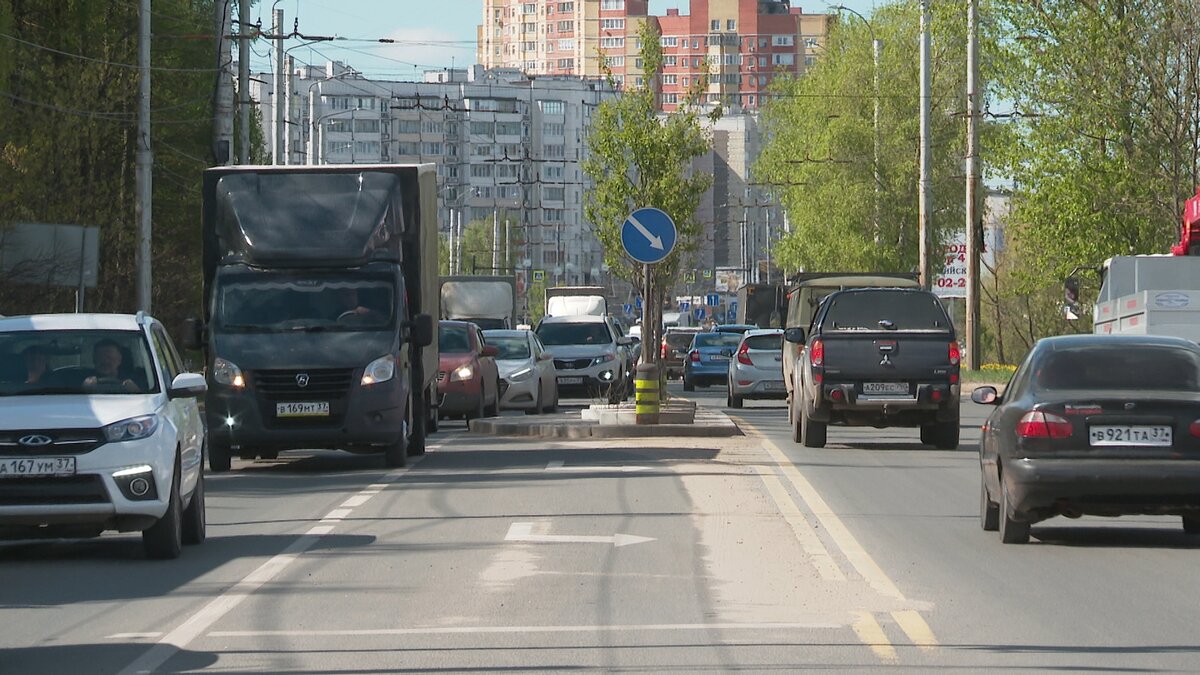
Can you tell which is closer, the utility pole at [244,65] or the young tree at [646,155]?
the young tree at [646,155]

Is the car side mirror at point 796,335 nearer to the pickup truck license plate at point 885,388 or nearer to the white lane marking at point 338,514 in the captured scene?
the pickup truck license plate at point 885,388

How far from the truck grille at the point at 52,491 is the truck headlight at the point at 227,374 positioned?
8.85 m

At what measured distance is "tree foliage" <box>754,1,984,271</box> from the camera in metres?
75.6

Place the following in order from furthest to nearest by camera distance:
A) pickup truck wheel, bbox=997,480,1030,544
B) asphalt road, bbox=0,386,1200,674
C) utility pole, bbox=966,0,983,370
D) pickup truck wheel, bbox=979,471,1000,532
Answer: utility pole, bbox=966,0,983,370 < pickup truck wheel, bbox=979,471,1000,532 < pickup truck wheel, bbox=997,480,1030,544 < asphalt road, bbox=0,386,1200,674

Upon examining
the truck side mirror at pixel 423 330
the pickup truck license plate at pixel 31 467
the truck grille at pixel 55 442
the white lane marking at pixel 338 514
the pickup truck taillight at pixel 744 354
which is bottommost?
the white lane marking at pixel 338 514

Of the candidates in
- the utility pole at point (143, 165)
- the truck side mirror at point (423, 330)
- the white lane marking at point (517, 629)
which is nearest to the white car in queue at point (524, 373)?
the utility pole at point (143, 165)

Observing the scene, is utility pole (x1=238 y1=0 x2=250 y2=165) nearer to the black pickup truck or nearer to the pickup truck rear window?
the pickup truck rear window

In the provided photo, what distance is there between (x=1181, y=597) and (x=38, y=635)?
580 cm

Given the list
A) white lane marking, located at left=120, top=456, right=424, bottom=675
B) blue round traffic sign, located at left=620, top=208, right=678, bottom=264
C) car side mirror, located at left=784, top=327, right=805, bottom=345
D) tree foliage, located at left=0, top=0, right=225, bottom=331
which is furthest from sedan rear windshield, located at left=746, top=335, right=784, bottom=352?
white lane marking, located at left=120, top=456, right=424, bottom=675

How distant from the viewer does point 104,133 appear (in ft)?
164

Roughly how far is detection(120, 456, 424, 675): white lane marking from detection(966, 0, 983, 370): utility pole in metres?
41.0

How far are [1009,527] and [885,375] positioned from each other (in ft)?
36.5

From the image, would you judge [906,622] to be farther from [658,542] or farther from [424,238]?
[424,238]

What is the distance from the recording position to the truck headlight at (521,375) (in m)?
37.3
